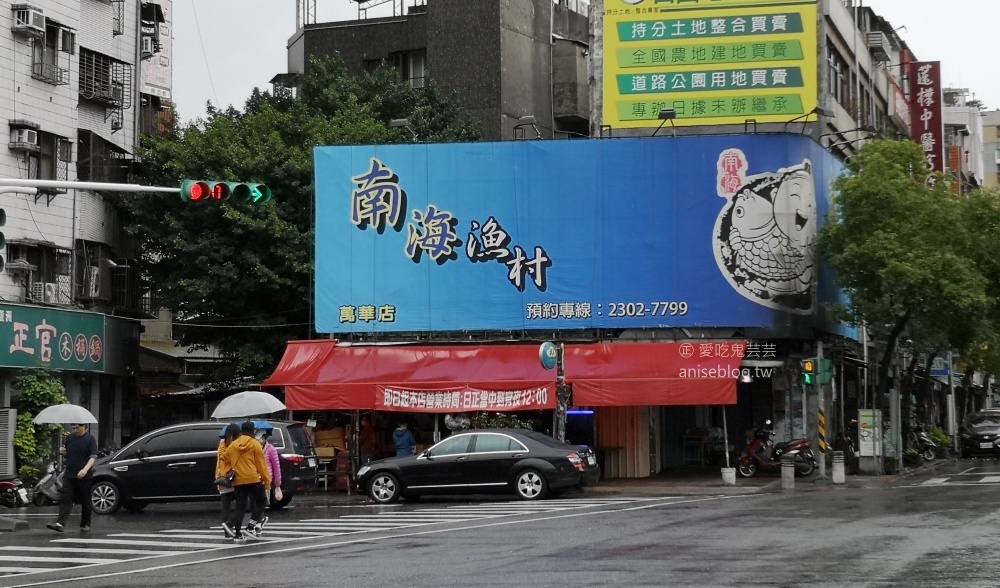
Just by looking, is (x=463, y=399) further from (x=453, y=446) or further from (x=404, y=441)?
(x=453, y=446)

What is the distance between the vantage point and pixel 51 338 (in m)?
34.2

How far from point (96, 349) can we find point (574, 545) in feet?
78.6

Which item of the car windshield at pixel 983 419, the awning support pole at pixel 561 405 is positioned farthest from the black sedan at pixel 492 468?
the car windshield at pixel 983 419

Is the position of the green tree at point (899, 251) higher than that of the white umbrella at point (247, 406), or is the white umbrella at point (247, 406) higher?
the green tree at point (899, 251)

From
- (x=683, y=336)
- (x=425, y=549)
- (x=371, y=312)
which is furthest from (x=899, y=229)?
(x=425, y=549)

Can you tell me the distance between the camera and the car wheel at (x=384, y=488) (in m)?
25.8

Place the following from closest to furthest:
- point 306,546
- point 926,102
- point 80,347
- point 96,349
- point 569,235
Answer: point 306,546 < point 569,235 < point 80,347 < point 96,349 < point 926,102

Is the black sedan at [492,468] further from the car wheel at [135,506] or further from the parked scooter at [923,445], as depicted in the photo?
the parked scooter at [923,445]

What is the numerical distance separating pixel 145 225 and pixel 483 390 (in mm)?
12684

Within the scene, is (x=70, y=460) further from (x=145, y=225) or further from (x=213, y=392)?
(x=213, y=392)

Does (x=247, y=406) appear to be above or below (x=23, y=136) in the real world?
below

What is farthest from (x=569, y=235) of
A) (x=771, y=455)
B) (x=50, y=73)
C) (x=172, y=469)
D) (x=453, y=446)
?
(x=50, y=73)

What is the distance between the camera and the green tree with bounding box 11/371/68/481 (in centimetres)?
3047

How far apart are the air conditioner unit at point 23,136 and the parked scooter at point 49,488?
9.11m
